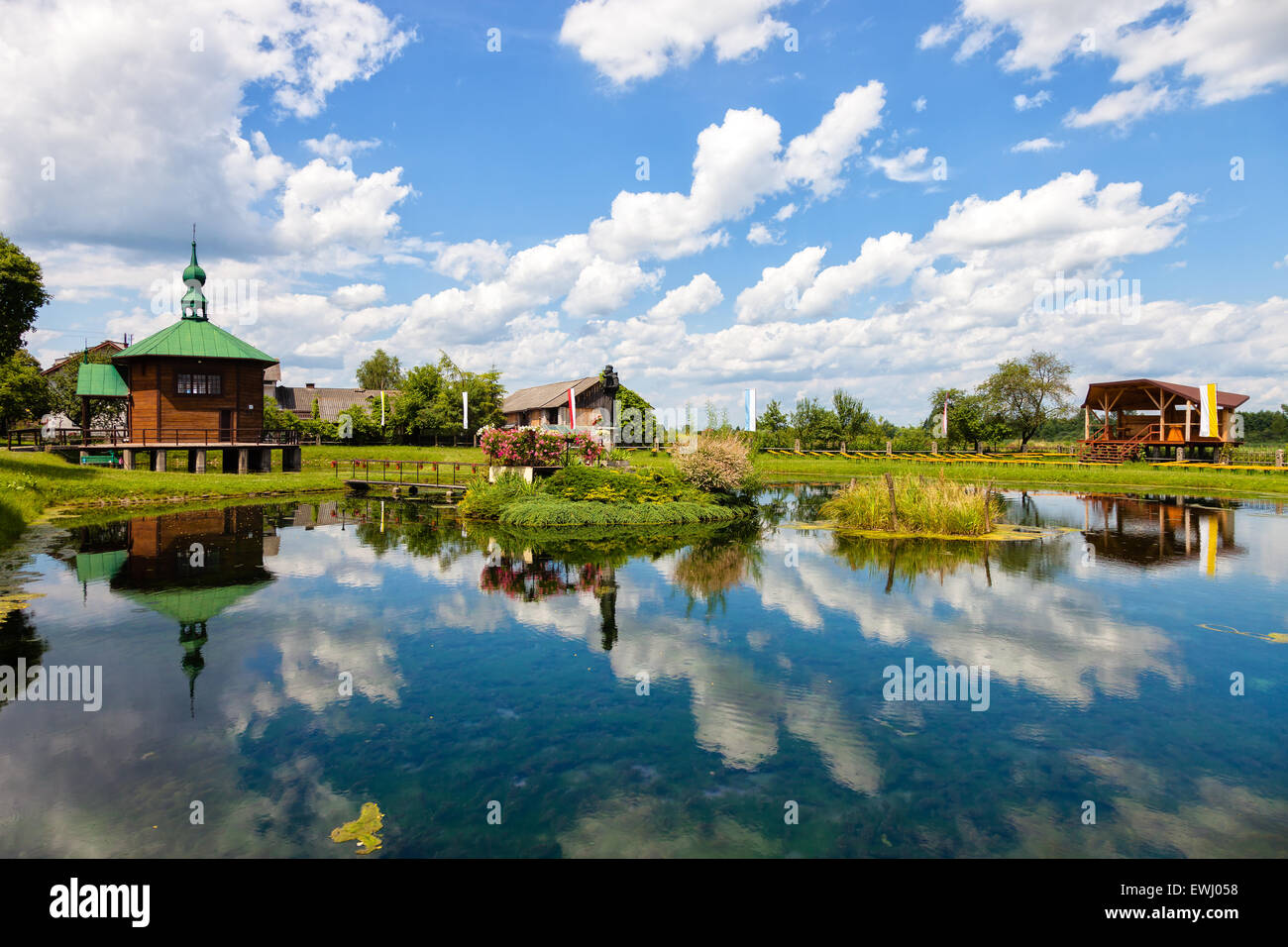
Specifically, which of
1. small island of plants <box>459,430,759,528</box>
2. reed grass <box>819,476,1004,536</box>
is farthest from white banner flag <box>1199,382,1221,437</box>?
small island of plants <box>459,430,759,528</box>

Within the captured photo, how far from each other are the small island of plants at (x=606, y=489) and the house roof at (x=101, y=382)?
2671 centimetres

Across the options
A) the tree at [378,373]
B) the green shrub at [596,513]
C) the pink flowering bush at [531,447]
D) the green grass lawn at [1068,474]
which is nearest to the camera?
the green shrub at [596,513]

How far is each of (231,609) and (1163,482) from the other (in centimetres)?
4691

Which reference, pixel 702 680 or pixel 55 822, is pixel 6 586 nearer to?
pixel 55 822

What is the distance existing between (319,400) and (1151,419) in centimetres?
8821

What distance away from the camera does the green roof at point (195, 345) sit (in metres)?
38.2

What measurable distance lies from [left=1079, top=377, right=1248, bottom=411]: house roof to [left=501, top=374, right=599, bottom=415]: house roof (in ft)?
146

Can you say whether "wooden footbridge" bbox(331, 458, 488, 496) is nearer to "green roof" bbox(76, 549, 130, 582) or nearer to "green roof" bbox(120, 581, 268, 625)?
"green roof" bbox(76, 549, 130, 582)

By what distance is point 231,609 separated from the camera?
12367 millimetres

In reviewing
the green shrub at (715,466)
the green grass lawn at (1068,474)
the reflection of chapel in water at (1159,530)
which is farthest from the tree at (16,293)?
the reflection of chapel in water at (1159,530)

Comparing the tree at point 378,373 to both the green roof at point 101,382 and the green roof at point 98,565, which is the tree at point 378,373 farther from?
the green roof at point 98,565

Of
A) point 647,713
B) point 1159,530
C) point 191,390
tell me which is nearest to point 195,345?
point 191,390

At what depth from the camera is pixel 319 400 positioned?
84125 mm

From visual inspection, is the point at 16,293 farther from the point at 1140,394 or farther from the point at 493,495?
the point at 1140,394
